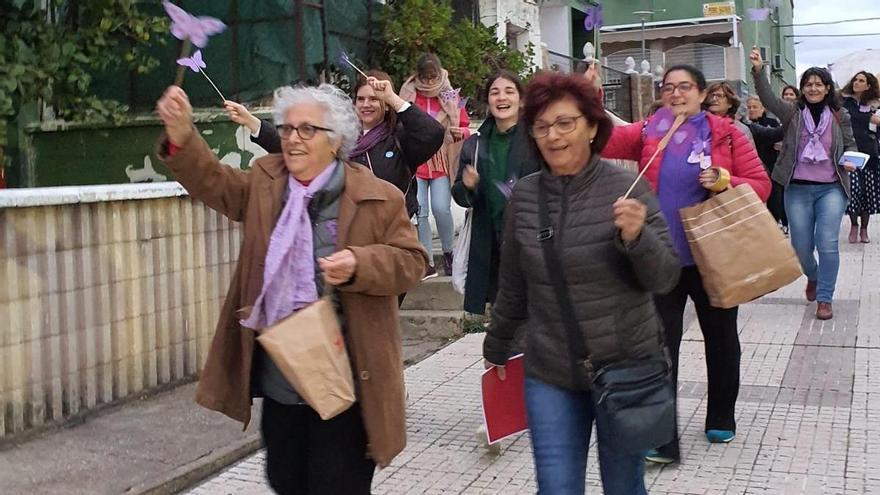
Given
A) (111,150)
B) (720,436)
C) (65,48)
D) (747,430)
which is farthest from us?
(111,150)

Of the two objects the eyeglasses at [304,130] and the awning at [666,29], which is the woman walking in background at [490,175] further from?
the awning at [666,29]

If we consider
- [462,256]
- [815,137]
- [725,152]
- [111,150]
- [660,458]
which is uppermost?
[111,150]

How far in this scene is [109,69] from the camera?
8875 millimetres

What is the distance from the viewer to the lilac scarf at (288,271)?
3.03 metres

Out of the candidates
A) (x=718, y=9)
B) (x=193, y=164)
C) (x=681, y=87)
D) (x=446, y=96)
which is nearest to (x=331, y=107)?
(x=193, y=164)

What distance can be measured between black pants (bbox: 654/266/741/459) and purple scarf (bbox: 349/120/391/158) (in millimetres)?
1511

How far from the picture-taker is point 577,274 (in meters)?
2.96

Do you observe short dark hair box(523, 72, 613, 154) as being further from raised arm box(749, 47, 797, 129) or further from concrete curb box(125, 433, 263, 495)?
raised arm box(749, 47, 797, 129)

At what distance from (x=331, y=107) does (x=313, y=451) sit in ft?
3.53

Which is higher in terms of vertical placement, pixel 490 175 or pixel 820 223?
pixel 490 175

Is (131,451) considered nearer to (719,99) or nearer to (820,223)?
(719,99)

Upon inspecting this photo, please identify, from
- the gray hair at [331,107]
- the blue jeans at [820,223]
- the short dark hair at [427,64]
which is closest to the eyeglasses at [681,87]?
the gray hair at [331,107]

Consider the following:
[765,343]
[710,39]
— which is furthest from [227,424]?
[710,39]

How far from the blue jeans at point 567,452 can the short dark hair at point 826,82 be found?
5041 mm
